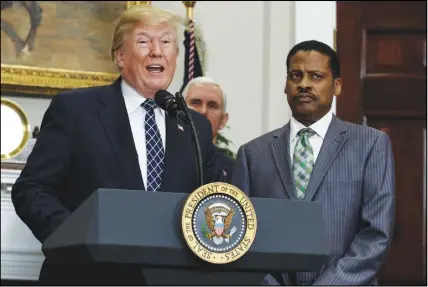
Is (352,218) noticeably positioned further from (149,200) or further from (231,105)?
(231,105)

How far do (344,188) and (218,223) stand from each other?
3.42 ft

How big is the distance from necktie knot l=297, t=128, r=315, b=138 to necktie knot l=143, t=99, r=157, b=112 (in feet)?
2.16

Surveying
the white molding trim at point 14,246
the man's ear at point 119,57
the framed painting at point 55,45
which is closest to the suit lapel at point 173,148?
the man's ear at point 119,57

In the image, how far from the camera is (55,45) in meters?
5.43

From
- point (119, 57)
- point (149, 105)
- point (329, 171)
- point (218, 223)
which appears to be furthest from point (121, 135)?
point (329, 171)

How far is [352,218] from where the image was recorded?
2885 mm

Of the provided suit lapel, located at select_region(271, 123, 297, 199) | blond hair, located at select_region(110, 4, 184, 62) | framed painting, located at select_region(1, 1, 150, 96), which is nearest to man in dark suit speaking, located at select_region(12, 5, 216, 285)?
blond hair, located at select_region(110, 4, 184, 62)

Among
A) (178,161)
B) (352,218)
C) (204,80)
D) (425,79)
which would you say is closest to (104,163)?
(178,161)

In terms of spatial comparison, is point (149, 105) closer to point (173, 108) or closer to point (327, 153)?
point (173, 108)

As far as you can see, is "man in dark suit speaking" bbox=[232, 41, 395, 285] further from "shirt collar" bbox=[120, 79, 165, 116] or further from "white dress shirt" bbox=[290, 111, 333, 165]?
"shirt collar" bbox=[120, 79, 165, 116]

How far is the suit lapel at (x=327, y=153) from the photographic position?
2.90 meters

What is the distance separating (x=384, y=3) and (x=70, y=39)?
189 cm

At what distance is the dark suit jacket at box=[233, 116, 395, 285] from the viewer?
111 inches

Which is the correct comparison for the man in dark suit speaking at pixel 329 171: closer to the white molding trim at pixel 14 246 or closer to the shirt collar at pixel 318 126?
the shirt collar at pixel 318 126
